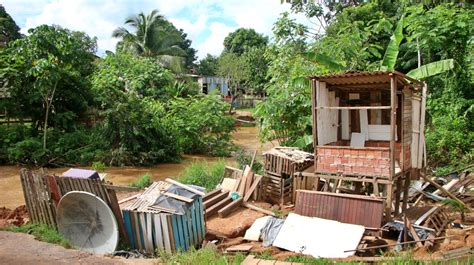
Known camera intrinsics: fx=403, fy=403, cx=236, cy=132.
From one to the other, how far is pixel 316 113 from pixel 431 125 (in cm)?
730

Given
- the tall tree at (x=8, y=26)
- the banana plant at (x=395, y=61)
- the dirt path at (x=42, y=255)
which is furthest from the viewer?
the tall tree at (x=8, y=26)

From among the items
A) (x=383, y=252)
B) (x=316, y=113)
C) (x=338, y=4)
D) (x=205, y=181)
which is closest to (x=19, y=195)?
(x=205, y=181)

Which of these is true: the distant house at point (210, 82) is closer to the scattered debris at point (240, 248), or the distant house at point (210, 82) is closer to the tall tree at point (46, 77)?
the tall tree at point (46, 77)

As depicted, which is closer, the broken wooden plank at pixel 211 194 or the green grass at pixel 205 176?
Answer: the broken wooden plank at pixel 211 194

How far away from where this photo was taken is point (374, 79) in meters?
8.48

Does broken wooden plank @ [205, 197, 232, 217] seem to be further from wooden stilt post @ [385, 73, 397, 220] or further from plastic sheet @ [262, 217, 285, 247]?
wooden stilt post @ [385, 73, 397, 220]

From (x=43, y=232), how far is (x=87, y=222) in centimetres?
113

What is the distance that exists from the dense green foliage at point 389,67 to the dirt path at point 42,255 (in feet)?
23.2

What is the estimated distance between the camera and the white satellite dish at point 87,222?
22.0 feet

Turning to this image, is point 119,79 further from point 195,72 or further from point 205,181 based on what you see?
point 195,72

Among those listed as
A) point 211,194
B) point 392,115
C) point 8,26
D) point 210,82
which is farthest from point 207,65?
point 392,115

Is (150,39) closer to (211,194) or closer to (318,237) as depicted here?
(211,194)

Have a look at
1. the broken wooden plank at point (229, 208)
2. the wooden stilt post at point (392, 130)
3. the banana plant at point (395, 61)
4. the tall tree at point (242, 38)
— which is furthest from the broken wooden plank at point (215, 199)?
the tall tree at point (242, 38)

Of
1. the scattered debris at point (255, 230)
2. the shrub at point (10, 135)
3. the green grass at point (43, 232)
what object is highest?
the shrub at point (10, 135)
